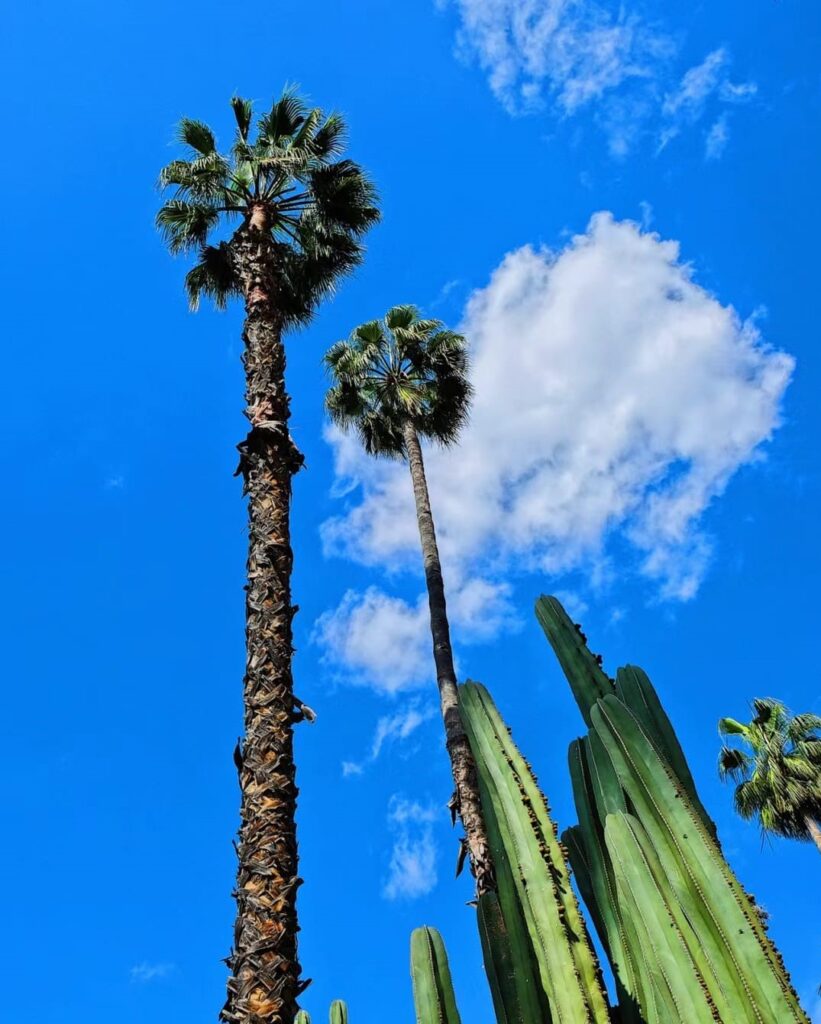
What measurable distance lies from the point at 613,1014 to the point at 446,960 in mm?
696

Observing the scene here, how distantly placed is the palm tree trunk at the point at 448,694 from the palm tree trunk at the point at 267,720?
1232mm

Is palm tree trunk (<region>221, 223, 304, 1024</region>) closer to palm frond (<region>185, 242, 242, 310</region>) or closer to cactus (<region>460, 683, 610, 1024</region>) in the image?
cactus (<region>460, 683, 610, 1024</region>)

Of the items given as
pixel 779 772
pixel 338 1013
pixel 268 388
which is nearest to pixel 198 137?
pixel 268 388

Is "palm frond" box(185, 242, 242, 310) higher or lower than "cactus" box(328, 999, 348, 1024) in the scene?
higher

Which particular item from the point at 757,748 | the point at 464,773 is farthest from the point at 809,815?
the point at 464,773

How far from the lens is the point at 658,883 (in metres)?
2.77

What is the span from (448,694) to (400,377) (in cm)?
672

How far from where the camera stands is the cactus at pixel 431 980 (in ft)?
9.97

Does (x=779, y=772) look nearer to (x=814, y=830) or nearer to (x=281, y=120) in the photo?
(x=814, y=830)

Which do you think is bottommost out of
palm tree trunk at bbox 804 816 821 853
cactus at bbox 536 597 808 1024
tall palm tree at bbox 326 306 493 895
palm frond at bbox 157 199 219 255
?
cactus at bbox 536 597 808 1024

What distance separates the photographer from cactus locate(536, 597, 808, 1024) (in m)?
2.46

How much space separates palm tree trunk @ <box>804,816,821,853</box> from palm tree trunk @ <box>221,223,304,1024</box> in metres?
13.2

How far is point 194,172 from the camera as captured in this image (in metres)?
9.01

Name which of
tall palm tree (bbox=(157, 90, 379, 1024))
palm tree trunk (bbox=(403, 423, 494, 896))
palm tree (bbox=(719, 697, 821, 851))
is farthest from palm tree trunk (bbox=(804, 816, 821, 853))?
tall palm tree (bbox=(157, 90, 379, 1024))
